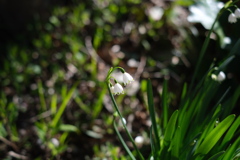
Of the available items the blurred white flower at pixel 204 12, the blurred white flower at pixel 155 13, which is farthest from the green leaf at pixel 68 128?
the blurred white flower at pixel 155 13

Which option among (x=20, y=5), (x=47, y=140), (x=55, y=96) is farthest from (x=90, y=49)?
(x=47, y=140)

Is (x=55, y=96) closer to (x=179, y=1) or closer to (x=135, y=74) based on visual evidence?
(x=135, y=74)

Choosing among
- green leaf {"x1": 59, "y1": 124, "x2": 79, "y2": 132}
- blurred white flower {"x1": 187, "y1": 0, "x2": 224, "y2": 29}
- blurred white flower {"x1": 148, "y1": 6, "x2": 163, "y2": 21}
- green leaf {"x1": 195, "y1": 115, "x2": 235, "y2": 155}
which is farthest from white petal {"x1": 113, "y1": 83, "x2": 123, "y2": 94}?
blurred white flower {"x1": 148, "y1": 6, "x2": 163, "y2": 21}

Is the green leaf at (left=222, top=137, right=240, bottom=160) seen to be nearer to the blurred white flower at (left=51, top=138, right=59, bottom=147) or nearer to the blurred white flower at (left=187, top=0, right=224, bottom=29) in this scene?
the blurred white flower at (left=187, top=0, right=224, bottom=29)

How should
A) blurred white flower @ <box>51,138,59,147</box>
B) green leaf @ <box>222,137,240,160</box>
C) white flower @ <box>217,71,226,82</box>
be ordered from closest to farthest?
green leaf @ <box>222,137,240,160</box>
white flower @ <box>217,71,226,82</box>
blurred white flower @ <box>51,138,59,147</box>

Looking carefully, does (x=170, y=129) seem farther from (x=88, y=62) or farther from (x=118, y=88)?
(x=88, y=62)

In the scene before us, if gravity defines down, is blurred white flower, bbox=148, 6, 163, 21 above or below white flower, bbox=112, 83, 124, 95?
above

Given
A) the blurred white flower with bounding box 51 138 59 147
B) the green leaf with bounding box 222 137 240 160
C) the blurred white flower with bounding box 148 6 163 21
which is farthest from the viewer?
the blurred white flower with bounding box 148 6 163 21
